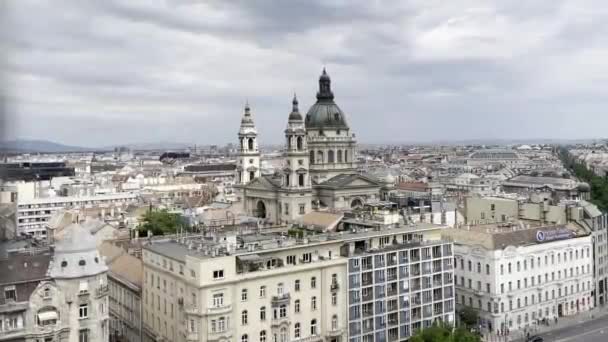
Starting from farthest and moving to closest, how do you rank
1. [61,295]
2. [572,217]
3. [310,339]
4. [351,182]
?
[351,182] < [572,217] < [310,339] < [61,295]

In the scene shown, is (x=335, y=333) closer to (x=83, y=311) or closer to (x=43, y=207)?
(x=83, y=311)

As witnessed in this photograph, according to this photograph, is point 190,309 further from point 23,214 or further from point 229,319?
Result: point 23,214

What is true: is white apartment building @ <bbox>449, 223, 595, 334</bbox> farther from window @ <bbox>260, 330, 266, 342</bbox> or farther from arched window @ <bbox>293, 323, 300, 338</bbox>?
window @ <bbox>260, 330, 266, 342</bbox>

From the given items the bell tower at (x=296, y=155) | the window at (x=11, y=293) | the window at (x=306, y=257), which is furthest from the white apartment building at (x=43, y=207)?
the window at (x=11, y=293)

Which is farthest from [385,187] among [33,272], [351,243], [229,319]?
[33,272]

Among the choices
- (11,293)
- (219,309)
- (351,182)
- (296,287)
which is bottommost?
(219,309)

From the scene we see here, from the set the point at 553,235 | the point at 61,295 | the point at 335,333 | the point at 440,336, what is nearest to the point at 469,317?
the point at 553,235

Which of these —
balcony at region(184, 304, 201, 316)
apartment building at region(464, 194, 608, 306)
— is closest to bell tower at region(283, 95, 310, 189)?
apartment building at region(464, 194, 608, 306)
